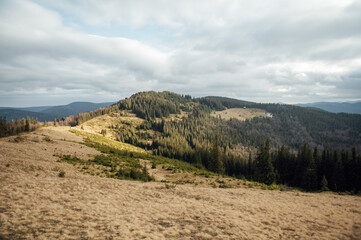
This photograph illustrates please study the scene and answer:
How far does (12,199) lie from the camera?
10734 millimetres

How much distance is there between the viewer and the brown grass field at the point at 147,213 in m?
8.65

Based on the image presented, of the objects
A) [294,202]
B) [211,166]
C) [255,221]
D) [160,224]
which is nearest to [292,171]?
[211,166]

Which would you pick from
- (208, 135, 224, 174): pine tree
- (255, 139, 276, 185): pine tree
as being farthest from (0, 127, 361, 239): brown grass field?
(208, 135, 224, 174): pine tree

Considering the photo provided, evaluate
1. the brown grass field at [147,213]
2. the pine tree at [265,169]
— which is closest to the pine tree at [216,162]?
the pine tree at [265,169]

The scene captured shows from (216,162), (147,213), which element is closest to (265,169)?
(216,162)

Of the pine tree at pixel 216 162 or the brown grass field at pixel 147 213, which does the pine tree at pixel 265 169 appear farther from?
the brown grass field at pixel 147 213

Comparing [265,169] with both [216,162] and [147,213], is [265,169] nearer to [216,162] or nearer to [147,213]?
[216,162]

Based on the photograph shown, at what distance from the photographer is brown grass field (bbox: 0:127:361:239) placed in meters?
8.65

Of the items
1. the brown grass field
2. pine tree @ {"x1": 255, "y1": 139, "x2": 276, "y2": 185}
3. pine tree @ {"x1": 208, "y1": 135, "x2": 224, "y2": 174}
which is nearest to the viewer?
the brown grass field

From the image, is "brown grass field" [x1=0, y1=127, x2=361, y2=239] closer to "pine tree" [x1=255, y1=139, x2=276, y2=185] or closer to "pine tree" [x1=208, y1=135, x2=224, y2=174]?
"pine tree" [x1=255, y1=139, x2=276, y2=185]

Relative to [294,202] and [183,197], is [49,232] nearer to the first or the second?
[183,197]

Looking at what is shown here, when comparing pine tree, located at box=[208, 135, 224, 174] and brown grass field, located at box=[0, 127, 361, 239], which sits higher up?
brown grass field, located at box=[0, 127, 361, 239]

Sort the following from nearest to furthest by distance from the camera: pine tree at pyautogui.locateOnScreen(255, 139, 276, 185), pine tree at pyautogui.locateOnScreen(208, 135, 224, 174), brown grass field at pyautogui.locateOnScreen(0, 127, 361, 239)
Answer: brown grass field at pyautogui.locateOnScreen(0, 127, 361, 239), pine tree at pyautogui.locateOnScreen(255, 139, 276, 185), pine tree at pyautogui.locateOnScreen(208, 135, 224, 174)

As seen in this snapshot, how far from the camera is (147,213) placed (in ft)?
37.8
